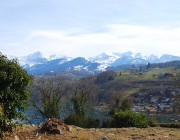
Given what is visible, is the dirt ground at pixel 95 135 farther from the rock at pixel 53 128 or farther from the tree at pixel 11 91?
the tree at pixel 11 91

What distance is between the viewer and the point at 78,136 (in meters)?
17.0

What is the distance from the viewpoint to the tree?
590 inches

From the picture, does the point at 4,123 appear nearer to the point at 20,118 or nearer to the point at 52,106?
the point at 20,118

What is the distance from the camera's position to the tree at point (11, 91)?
14985 millimetres

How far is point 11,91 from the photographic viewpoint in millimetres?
15203

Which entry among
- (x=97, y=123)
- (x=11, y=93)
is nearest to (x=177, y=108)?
(x=97, y=123)

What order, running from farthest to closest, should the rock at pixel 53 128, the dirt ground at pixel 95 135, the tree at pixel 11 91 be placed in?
the rock at pixel 53 128 → the dirt ground at pixel 95 135 → the tree at pixel 11 91

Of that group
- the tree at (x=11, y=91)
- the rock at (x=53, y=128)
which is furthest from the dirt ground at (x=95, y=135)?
the tree at (x=11, y=91)

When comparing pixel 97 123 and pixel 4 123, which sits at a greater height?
pixel 4 123

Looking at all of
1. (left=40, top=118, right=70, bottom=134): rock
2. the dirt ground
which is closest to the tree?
the dirt ground

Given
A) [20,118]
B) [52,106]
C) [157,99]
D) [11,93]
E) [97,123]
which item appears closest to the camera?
[11,93]

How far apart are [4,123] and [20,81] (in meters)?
1.86

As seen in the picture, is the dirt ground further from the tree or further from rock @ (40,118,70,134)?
the tree

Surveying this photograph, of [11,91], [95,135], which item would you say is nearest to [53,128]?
[95,135]
